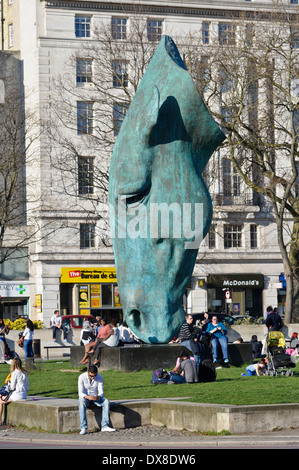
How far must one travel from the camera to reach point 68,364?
2922 cm

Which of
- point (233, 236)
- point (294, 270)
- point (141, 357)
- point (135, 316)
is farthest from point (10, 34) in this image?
point (135, 316)

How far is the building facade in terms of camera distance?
5450 centimetres

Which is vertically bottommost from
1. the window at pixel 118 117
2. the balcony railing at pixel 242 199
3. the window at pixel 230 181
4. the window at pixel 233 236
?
the window at pixel 233 236

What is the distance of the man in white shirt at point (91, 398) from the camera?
15195 millimetres

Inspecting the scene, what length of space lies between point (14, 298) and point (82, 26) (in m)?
17.5

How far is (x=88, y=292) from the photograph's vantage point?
55.8 metres

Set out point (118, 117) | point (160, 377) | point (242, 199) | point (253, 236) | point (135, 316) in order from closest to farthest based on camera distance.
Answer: point (135, 316)
point (160, 377)
point (118, 117)
point (242, 199)
point (253, 236)

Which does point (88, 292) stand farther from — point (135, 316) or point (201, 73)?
point (135, 316)

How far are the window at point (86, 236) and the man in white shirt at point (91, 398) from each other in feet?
134

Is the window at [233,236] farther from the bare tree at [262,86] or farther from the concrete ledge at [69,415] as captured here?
the concrete ledge at [69,415]

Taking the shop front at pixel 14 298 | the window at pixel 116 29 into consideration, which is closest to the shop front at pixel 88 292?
the shop front at pixel 14 298

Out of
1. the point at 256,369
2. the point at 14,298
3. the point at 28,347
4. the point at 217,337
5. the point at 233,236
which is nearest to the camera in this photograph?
the point at 256,369

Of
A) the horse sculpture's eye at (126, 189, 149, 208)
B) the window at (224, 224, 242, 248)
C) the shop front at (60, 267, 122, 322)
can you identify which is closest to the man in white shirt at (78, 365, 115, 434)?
the horse sculpture's eye at (126, 189, 149, 208)

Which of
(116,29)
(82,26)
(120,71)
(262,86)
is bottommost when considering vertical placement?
(262,86)
